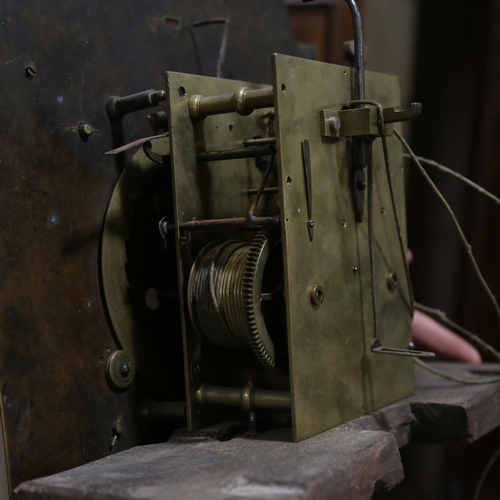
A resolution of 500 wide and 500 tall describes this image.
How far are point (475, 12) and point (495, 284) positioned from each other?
959mm

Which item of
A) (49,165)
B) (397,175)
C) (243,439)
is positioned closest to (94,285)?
(49,165)

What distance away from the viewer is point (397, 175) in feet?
5.38

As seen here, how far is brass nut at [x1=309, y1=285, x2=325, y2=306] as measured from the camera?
4.36 ft

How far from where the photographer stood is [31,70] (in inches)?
52.2

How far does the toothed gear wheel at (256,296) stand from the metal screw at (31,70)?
48 centimetres

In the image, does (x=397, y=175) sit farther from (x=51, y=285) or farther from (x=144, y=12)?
(x=51, y=285)

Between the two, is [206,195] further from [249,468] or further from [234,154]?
[249,468]

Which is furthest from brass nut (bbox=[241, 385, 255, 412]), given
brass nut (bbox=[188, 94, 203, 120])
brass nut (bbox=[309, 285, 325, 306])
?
brass nut (bbox=[188, 94, 203, 120])

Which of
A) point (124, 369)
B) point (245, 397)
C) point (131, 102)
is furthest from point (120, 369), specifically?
point (131, 102)

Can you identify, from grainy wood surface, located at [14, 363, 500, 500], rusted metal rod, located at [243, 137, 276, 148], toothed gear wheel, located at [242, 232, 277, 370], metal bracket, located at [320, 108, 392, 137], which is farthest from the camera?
rusted metal rod, located at [243, 137, 276, 148]

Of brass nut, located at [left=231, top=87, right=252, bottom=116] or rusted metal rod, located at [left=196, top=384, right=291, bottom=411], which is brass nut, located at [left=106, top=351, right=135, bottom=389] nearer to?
rusted metal rod, located at [left=196, top=384, right=291, bottom=411]

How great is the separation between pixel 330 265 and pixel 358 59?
39 cm

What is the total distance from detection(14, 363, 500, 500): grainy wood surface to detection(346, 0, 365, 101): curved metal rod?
0.62 metres

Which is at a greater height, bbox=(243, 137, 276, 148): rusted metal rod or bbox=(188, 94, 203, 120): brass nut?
bbox=(188, 94, 203, 120): brass nut
